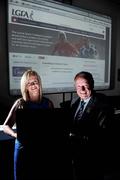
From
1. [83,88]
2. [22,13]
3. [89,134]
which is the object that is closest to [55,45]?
[22,13]

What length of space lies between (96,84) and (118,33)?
1123 millimetres

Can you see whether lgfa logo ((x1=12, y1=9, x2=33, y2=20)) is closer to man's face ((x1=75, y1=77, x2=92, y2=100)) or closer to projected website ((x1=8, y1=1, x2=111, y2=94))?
projected website ((x1=8, y1=1, x2=111, y2=94))

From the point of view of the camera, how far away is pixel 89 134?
1.79 meters

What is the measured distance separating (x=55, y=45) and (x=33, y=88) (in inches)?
39.6

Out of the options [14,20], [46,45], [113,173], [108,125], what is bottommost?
[113,173]

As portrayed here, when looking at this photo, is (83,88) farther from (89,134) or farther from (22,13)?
(22,13)

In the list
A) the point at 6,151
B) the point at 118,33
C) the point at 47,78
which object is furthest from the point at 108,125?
the point at 118,33

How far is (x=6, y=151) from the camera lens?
217 cm

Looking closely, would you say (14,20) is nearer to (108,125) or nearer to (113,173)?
(108,125)

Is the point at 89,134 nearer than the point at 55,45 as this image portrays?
Yes

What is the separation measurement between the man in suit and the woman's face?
1.11ft

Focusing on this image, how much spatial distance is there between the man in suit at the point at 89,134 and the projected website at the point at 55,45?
781mm

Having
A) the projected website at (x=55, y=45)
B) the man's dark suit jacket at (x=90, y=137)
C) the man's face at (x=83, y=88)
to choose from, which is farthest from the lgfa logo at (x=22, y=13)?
the man's dark suit jacket at (x=90, y=137)

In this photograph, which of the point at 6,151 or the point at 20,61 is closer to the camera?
the point at 6,151
